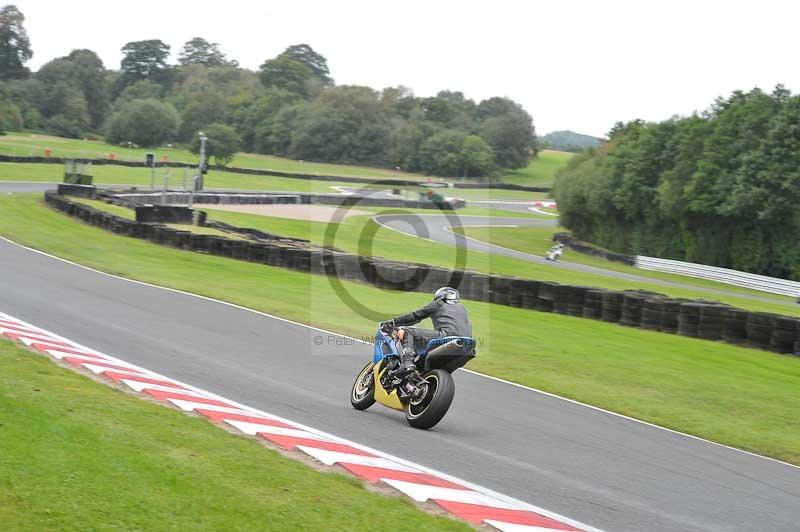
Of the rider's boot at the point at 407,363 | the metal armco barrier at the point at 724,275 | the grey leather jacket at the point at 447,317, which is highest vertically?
the grey leather jacket at the point at 447,317

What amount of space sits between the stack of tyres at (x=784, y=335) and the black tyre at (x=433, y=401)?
30.3 ft

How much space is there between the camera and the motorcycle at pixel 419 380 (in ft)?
30.4

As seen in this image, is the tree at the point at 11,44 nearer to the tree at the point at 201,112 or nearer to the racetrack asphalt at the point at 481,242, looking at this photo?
the tree at the point at 201,112

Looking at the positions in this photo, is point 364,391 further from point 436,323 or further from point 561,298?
point 561,298

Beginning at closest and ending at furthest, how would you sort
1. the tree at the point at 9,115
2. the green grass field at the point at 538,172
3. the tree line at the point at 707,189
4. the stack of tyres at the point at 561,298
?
the stack of tyres at the point at 561,298
the tree line at the point at 707,189
the tree at the point at 9,115
the green grass field at the point at 538,172

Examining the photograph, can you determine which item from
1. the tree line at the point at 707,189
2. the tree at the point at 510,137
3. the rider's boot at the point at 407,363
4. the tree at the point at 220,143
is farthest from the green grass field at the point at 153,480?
the tree at the point at 510,137

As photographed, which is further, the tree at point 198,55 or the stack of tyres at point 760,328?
the tree at point 198,55

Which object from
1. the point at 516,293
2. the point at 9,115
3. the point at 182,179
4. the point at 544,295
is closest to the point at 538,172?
the point at 9,115

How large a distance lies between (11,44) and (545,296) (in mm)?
129368

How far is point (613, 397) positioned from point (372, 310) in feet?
28.0

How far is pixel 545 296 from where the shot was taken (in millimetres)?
19875

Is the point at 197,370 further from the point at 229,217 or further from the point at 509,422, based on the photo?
the point at 229,217

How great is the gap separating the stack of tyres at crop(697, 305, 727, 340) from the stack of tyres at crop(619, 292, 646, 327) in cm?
130

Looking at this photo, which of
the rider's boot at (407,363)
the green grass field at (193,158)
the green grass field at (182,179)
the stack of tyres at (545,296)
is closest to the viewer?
the rider's boot at (407,363)
